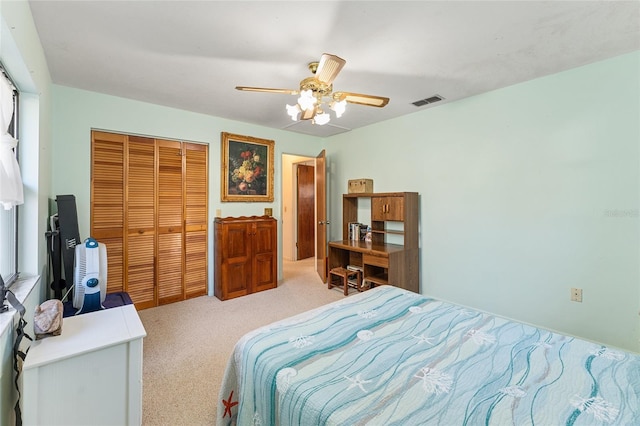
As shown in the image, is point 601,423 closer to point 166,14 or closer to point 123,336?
point 123,336

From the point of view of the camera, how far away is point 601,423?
91 cm

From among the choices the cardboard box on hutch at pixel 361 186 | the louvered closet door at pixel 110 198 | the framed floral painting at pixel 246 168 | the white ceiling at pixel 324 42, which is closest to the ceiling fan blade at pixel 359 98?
the white ceiling at pixel 324 42

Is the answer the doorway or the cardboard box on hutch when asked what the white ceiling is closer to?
the cardboard box on hutch

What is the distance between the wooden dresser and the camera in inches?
138

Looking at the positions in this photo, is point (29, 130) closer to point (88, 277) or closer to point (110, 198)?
point (88, 277)

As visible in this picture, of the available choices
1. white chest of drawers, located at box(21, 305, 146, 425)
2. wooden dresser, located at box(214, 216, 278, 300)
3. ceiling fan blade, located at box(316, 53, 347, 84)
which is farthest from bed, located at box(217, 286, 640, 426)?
wooden dresser, located at box(214, 216, 278, 300)

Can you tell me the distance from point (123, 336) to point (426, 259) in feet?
10.5

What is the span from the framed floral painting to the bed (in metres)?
2.66

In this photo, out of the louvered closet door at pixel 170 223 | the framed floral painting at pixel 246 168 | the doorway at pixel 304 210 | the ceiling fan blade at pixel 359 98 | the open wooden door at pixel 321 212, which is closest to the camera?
the ceiling fan blade at pixel 359 98

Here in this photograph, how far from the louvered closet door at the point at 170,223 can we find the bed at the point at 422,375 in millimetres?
2348

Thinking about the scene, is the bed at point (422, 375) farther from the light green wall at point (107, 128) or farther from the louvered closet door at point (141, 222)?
the light green wall at point (107, 128)

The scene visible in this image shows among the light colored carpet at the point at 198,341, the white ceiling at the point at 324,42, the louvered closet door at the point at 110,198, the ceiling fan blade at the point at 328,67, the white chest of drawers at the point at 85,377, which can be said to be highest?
the white ceiling at the point at 324,42

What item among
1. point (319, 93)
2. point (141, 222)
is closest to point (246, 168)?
point (141, 222)

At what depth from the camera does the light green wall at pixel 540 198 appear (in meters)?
2.21
